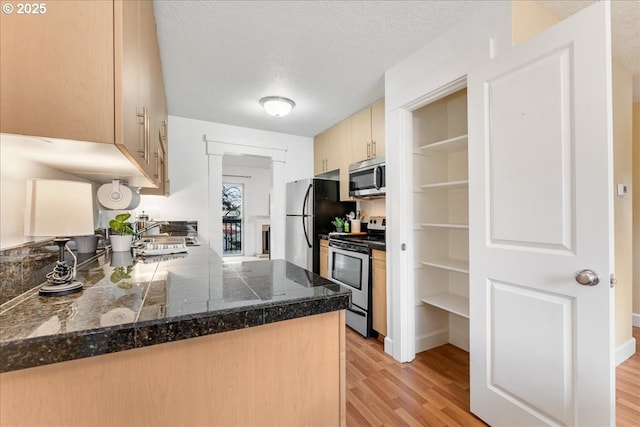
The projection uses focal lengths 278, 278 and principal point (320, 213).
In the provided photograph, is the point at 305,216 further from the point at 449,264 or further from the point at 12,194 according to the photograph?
the point at 12,194

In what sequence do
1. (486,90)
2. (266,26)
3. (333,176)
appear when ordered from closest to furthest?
(486,90) < (266,26) < (333,176)

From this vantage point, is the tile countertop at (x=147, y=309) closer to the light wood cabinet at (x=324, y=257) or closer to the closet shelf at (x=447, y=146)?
the closet shelf at (x=447, y=146)

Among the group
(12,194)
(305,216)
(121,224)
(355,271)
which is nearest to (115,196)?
(121,224)

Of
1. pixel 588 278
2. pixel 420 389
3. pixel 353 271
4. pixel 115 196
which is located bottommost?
pixel 420 389

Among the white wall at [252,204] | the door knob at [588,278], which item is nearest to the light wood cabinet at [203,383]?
the door knob at [588,278]

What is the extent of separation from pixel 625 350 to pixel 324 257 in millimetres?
Result: 2724

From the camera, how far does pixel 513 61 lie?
4.54ft

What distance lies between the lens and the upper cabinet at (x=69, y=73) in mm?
685

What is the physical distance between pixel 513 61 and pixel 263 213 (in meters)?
5.99

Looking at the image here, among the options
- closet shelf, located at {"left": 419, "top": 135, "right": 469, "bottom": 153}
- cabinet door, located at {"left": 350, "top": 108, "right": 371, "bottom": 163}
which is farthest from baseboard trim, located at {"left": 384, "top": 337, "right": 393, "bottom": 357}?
cabinet door, located at {"left": 350, "top": 108, "right": 371, "bottom": 163}

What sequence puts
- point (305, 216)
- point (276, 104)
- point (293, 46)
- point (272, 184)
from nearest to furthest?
point (293, 46) → point (276, 104) → point (305, 216) → point (272, 184)

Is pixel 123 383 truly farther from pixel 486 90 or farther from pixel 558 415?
pixel 486 90

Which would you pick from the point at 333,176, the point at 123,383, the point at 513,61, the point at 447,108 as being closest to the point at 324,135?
the point at 333,176

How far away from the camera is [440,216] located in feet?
7.95
